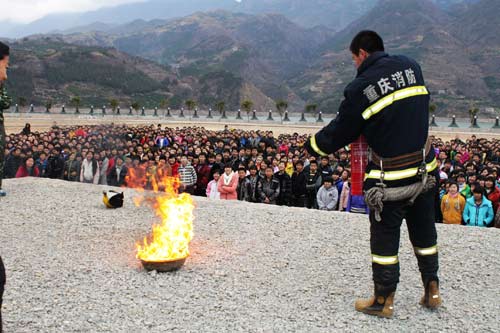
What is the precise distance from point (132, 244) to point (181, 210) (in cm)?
114

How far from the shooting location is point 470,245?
7.31 m

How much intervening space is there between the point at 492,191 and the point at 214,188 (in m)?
6.00

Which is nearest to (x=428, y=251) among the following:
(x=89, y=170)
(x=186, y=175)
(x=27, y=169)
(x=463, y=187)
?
(x=463, y=187)

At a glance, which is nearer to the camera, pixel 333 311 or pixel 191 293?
pixel 333 311

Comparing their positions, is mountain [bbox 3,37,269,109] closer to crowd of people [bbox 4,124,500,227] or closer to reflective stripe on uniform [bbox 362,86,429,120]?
crowd of people [bbox 4,124,500,227]

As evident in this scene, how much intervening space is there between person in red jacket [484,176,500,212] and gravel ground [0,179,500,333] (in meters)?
1.57

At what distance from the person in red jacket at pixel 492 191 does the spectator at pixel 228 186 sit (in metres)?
5.29

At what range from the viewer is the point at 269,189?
10914 mm

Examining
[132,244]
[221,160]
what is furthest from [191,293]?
[221,160]

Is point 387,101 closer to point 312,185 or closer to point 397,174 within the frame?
point 397,174

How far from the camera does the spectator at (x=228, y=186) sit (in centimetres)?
1102

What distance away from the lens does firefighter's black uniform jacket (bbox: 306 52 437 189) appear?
4559mm

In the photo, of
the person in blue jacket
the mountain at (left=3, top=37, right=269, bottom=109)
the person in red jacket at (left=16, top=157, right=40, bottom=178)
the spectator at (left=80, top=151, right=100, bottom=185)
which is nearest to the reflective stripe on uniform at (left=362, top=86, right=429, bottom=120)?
the person in blue jacket

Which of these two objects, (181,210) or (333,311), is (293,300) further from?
(181,210)
